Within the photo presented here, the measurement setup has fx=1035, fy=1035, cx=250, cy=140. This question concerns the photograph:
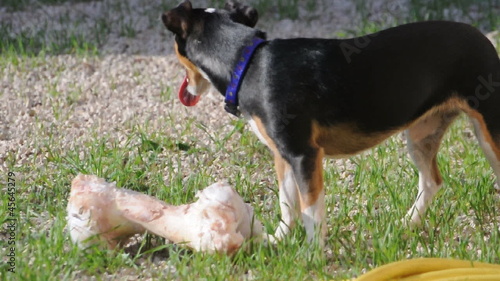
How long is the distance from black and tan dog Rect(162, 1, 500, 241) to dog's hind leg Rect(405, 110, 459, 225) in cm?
21

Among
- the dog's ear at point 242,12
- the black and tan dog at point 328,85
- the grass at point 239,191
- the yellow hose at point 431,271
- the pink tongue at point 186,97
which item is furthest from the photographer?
the pink tongue at point 186,97

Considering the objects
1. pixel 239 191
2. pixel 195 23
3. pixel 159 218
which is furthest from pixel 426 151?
pixel 159 218

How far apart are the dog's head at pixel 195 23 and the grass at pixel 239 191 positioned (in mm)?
639

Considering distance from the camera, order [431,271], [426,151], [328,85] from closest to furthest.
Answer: [431,271] < [328,85] < [426,151]

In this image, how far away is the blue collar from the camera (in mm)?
4582

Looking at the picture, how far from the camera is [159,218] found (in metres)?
4.50

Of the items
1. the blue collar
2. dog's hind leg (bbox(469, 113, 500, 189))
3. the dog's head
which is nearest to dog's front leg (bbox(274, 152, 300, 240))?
the blue collar

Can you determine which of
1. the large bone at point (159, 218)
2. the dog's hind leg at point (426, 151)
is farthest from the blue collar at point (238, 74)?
the dog's hind leg at point (426, 151)

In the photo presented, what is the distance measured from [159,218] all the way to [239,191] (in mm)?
938

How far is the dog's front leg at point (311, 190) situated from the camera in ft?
14.5

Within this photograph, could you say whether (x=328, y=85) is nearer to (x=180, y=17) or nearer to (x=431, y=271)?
(x=180, y=17)

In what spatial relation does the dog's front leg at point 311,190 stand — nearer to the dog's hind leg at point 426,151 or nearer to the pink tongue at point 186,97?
the dog's hind leg at point 426,151

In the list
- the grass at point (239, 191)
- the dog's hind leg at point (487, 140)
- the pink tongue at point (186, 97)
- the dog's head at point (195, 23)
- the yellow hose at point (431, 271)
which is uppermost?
the dog's head at point (195, 23)

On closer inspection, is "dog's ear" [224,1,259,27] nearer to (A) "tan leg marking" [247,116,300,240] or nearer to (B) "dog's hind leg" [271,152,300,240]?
(A) "tan leg marking" [247,116,300,240]
